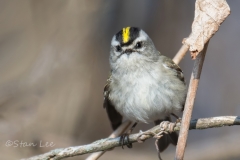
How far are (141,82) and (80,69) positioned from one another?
3.53 ft

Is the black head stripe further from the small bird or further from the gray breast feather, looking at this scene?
the gray breast feather

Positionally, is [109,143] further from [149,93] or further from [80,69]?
[80,69]

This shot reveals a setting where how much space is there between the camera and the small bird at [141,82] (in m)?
2.74

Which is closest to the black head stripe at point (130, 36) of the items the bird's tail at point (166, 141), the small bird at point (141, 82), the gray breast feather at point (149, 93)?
the small bird at point (141, 82)

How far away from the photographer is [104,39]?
4.01m

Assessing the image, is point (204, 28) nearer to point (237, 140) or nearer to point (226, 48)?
point (237, 140)

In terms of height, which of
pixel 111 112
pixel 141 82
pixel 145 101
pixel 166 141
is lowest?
pixel 166 141

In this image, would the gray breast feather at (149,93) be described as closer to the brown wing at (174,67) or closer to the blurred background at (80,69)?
the brown wing at (174,67)

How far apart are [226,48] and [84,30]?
5.05 ft

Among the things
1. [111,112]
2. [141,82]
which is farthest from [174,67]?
[111,112]

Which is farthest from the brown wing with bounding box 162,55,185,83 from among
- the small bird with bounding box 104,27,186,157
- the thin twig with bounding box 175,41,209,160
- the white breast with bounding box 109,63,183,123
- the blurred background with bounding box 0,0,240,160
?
the thin twig with bounding box 175,41,209,160

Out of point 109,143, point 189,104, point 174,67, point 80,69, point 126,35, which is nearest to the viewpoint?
point 189,104

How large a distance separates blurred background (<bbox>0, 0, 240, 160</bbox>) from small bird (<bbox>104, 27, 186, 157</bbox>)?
0.63 meters

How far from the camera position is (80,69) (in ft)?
12.1
